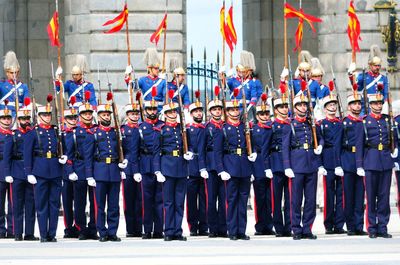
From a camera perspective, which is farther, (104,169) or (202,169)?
(202,169)

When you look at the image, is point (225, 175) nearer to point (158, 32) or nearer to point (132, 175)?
point (132, 175)

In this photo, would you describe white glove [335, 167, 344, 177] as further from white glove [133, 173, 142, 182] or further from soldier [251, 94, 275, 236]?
white glove [133, 173, 142, 182]

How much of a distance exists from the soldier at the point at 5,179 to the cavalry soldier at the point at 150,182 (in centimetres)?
190

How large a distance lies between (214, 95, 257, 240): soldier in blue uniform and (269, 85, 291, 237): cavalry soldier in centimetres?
62

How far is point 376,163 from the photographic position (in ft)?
98.7

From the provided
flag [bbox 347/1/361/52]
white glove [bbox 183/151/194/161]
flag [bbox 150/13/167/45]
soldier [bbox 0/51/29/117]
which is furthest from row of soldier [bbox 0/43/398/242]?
flag [bbox 347/1/361/52]

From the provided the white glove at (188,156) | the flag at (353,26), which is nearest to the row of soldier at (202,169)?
the white glove at (188,156)

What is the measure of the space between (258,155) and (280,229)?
3.66 ft

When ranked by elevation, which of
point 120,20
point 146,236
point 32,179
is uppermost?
point 120,20

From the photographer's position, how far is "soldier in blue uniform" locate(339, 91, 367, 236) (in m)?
30.9

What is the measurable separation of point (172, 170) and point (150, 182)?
82 centimetres

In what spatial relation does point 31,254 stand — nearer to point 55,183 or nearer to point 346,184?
point 55,183

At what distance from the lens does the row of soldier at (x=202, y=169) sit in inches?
1188

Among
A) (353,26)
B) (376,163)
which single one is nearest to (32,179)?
(376,163)
